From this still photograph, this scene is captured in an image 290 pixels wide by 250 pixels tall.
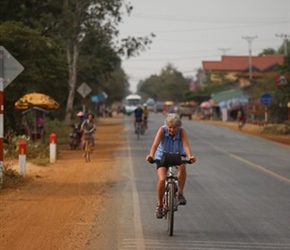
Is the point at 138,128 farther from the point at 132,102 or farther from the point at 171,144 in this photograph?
the point at 132,102

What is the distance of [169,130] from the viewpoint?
36.8 ft

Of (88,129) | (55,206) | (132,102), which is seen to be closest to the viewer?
(55,206)

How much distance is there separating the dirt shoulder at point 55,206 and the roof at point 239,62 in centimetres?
10207

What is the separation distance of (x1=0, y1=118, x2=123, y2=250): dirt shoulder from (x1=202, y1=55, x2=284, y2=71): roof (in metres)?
102

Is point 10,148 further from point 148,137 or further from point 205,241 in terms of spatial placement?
point 205,241

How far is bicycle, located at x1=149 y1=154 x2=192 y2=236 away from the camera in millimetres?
10758

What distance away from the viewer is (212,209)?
13.7 metres

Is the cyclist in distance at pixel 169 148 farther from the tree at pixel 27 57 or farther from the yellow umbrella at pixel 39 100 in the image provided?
the yellow umbrella at pixel 39 100

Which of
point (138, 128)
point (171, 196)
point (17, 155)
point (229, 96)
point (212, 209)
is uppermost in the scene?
point (229, 96)

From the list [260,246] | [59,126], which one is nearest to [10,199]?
[260,246]

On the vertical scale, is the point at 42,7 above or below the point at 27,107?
above

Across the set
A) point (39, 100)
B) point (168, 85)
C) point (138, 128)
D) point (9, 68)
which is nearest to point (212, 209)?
point (9, 68)

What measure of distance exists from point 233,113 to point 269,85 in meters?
11.4

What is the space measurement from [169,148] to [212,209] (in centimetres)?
284
